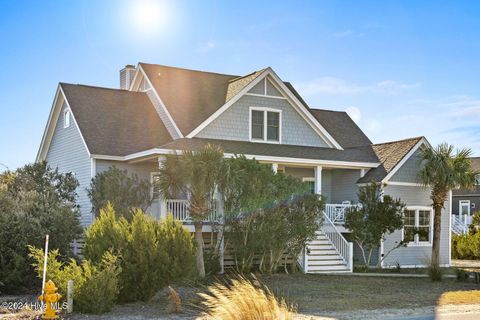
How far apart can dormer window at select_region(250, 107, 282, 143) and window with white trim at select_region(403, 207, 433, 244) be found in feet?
21.5

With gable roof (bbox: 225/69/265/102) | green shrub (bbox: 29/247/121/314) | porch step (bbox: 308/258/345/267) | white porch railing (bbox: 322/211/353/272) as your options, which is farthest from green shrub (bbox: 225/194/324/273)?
green shrub (bbox: 29/247/121/314)

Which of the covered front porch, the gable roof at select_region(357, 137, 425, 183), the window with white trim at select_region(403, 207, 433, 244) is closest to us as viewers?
the covered front porch

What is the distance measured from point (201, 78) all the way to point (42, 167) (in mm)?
9312

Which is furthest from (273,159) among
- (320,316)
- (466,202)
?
(466,202)

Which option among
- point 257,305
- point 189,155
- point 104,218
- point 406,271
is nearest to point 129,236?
point 104,218

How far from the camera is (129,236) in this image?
1539 cm

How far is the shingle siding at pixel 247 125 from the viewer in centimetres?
2684

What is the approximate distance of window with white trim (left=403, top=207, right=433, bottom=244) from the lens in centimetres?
2824

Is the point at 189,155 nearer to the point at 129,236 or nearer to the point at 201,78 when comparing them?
the point at 129,236

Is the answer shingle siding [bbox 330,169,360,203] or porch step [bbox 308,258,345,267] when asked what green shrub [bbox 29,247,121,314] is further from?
shingle siding [bbox 330,169,360,203]

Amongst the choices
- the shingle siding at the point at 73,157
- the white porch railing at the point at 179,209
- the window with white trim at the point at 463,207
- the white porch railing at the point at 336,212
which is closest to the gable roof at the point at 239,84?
the white porch railing at the point at 179,209

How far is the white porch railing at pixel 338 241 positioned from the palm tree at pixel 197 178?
6769 millimetres

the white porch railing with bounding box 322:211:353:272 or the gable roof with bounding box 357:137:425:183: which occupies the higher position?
the gable roof with bounding box 357:137:425:183

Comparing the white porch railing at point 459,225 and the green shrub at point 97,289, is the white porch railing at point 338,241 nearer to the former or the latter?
the green shrub at point 97,289
